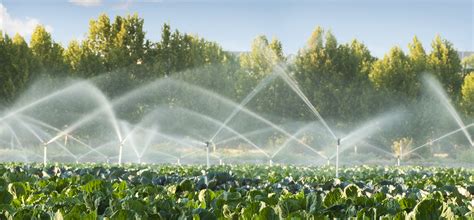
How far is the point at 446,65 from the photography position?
36312mm

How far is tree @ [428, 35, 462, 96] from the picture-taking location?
3606 centimetres

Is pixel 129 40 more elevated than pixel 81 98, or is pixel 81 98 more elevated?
pixel 129 40

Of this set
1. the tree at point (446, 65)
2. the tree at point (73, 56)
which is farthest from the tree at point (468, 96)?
the tree at point (73, 56)

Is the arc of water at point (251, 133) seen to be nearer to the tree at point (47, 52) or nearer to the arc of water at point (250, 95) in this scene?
the arc of water at point (250, 95)

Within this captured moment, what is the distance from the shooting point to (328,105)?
34250 mm

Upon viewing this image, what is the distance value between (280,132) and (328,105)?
2.88m

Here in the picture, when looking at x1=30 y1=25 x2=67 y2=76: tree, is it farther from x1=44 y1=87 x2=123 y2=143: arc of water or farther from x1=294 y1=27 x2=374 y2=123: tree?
x1=294 y1=27 x2=374 y2=123: tree

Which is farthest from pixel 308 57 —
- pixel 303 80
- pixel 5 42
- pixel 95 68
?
pixel 5 42

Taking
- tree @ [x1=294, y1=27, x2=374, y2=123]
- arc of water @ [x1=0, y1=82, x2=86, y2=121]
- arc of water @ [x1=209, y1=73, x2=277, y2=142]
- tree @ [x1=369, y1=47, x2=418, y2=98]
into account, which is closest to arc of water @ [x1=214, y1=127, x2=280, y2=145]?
arc of water @ [x1=209, y1=73, x2=277, y2=142]

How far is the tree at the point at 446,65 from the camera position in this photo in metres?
36.1

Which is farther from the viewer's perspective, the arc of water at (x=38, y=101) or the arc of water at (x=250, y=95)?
the arc of water at (x=250, y=95)

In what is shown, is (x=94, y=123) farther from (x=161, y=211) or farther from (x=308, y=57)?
(x=161, y=211)

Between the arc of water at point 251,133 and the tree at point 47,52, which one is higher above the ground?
the tree at point 47,52

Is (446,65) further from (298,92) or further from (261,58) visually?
(261,58)
